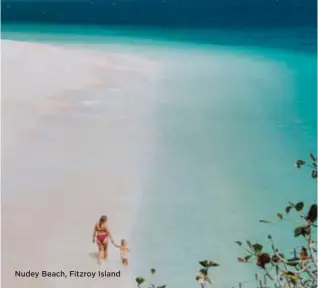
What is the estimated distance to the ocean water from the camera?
138cm

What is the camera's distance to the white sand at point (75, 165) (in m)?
1.40

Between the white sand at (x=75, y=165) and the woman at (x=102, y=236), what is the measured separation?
15 mm

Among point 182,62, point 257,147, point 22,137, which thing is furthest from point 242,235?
point 22,137

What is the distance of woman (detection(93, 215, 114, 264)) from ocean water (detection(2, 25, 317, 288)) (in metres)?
0.07

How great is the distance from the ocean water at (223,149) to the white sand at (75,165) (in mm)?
52

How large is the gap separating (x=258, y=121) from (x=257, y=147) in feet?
0.23

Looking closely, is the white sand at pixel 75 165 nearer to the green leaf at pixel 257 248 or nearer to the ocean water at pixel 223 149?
the ocean water at pixel 223 149

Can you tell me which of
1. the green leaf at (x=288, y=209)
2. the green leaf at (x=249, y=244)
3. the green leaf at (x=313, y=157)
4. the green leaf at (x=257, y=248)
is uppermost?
the green leaf at (x=313, y=157)

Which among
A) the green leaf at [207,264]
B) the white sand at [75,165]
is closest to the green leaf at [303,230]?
the green leaf at [207,264]

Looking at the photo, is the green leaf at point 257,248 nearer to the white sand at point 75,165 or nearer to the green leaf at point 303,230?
the green leaf at point 303,230

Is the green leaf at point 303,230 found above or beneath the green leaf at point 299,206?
beneath

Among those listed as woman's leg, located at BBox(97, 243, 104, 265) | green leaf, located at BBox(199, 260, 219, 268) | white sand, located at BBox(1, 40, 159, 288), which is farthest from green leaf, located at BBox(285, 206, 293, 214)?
woman's leg, located at BBox(97, 243, 104, 265)

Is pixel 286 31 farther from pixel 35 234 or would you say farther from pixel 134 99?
pixel 35 234

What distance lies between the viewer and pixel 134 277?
139 centimetres
